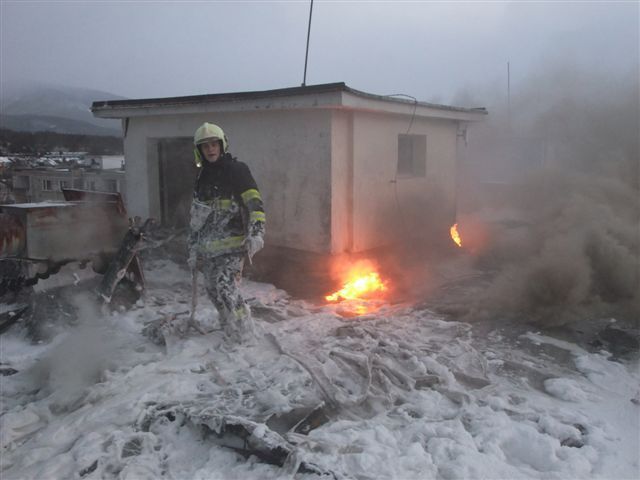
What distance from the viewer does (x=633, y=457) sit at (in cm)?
347

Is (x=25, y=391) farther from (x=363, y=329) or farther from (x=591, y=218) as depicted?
(x=591, y=218)

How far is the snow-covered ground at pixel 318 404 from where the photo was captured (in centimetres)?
330

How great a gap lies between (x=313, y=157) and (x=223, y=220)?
120 inches

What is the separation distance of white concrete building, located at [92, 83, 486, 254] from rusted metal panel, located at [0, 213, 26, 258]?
3835 millimetres

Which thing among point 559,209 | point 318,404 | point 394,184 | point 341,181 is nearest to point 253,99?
point 341,181

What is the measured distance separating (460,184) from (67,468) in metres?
19.2

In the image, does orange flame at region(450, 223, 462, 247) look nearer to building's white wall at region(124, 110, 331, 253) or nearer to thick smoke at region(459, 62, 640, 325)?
thick smoke at region(459, 62, 640, 325)

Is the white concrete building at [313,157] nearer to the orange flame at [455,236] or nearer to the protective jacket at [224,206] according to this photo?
the orange flame at [455,236]

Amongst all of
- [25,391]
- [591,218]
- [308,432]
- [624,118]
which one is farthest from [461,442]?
[624,118]

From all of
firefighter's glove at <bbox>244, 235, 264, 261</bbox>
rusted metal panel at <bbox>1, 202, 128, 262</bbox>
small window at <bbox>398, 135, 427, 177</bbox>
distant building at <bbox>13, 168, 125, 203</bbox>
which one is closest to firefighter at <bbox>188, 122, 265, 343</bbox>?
firefighter's glove at <bbox>244, 235, 264, 261</bbox>

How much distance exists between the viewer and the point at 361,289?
26.1 ft

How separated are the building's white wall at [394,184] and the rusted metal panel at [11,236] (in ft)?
15.7

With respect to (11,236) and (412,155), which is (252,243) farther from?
(412,155)

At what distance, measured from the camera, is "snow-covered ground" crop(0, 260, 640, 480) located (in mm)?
3299
